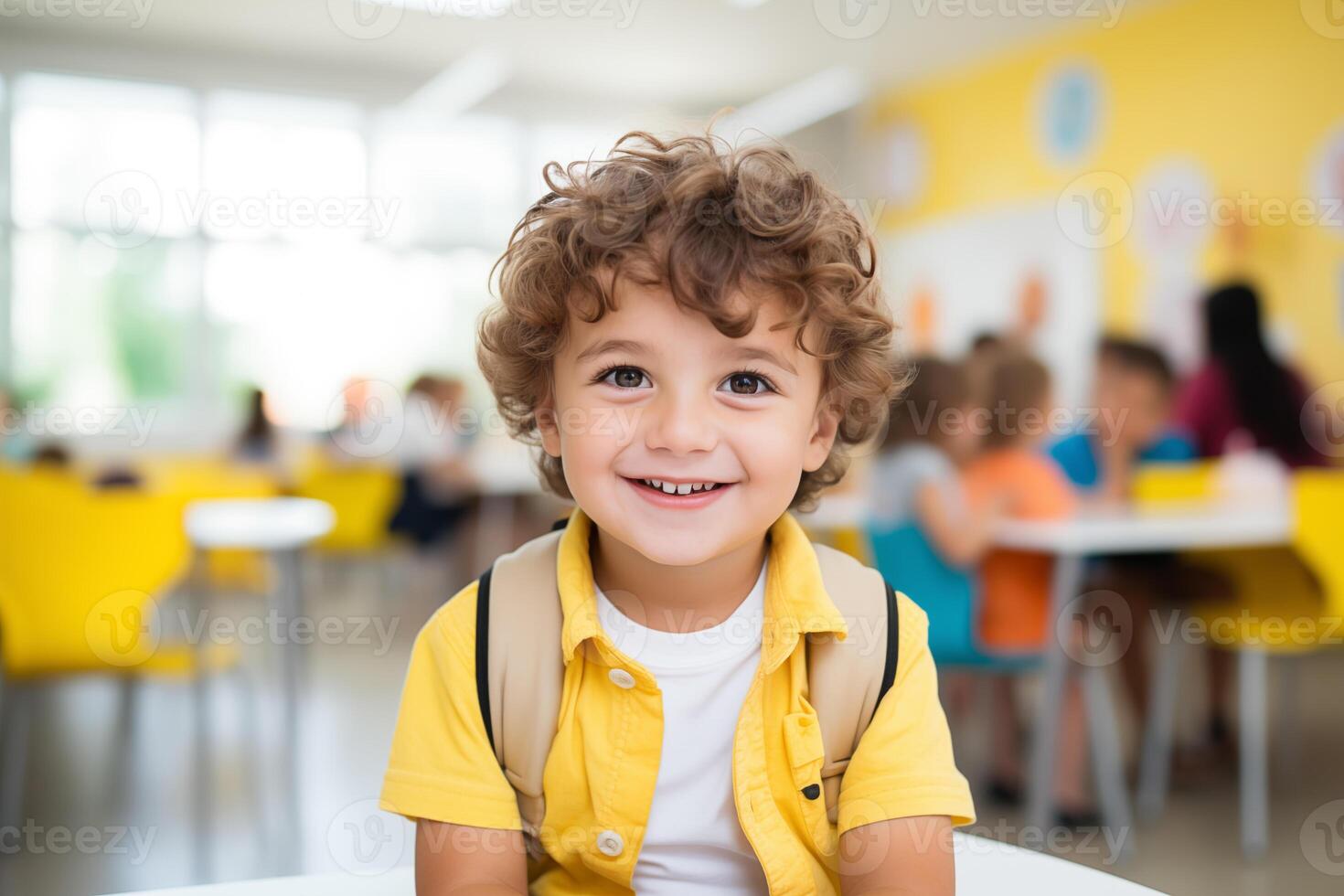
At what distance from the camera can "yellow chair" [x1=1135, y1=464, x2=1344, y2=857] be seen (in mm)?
2643

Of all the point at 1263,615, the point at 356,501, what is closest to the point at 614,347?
the point at 1263,615

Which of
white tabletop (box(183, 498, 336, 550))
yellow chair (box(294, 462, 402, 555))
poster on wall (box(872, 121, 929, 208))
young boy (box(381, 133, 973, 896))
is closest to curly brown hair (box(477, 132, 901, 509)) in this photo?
young boy (box(381, 133, 973, 896))

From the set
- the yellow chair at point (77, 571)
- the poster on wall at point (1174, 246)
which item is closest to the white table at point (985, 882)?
the yellow chair at point (77, 571)

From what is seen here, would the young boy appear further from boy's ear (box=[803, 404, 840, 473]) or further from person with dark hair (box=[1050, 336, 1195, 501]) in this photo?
person with dark hair (box=[1050, 336, 1195, 501])

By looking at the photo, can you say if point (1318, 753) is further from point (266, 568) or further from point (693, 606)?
point (266, 568)

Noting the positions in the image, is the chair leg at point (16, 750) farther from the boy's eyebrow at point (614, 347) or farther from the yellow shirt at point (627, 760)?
the boy's eyebrow at point (614, 347)

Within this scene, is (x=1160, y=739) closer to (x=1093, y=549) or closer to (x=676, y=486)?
(x=1093, y=549)

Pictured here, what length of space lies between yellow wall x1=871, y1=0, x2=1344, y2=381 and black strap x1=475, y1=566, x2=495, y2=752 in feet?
18.8

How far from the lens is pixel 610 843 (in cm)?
86

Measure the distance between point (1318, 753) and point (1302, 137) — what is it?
351 cm

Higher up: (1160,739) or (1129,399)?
(1129,399)

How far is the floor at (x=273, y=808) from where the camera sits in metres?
2.49

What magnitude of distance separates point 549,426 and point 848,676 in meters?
0.33

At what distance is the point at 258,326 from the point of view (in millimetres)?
8148
